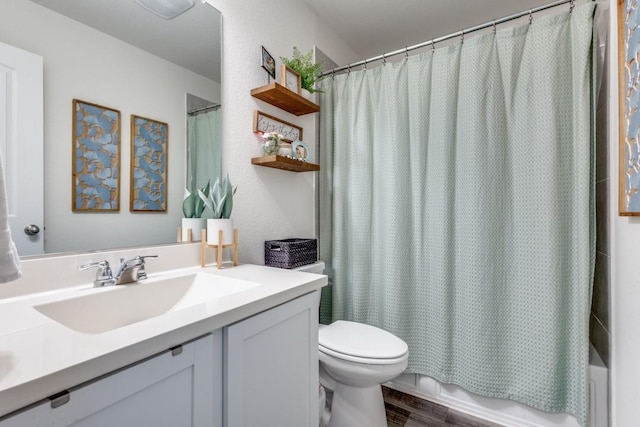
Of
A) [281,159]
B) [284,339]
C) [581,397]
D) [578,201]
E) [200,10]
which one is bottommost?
[581,397]

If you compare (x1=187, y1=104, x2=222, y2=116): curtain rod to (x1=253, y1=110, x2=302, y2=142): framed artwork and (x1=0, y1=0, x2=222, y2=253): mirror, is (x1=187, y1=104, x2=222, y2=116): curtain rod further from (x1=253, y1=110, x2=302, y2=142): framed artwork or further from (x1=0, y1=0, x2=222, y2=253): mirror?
(x1=253, y1=110, x2=302, y2=142): framed artwork

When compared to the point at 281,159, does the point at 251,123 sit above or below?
above

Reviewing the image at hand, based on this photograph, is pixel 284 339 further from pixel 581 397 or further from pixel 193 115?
pixel 581 397

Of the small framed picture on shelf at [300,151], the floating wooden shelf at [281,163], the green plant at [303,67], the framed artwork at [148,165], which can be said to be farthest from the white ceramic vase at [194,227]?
the green plant at [303,67]

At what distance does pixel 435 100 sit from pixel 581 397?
1.54m

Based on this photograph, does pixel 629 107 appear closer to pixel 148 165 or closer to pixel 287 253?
pixel 287 253

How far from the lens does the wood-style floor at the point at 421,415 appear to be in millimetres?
1517

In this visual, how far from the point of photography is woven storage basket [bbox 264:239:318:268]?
5.08 feet

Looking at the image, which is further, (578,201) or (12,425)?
(578,201)

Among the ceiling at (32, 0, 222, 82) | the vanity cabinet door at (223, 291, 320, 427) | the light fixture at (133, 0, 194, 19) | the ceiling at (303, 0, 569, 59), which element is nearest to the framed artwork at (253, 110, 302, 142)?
the ceiling at (32, 0, 222, 82)

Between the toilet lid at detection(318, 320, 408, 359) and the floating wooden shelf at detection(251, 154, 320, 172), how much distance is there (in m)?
0.90

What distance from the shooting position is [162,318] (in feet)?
2.23

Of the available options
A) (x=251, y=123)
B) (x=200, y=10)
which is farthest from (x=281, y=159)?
(x=200, y=10)

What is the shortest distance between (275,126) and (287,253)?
74cm
